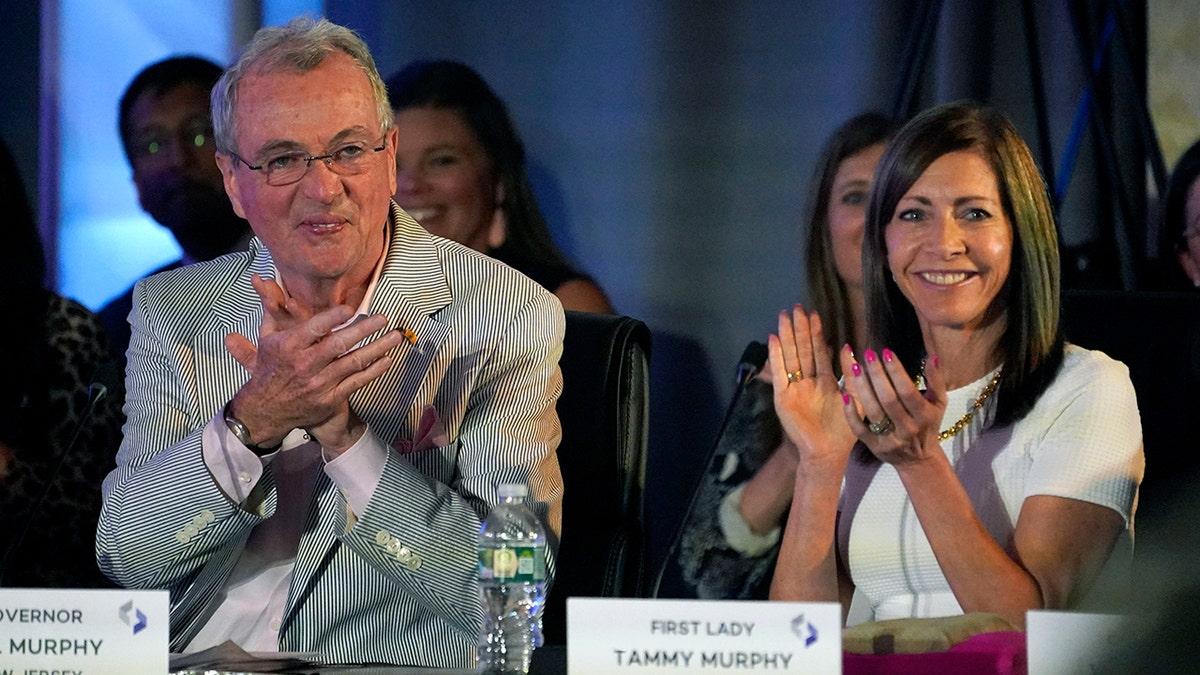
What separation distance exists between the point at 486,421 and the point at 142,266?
1777mm

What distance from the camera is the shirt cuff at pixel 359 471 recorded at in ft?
5.32

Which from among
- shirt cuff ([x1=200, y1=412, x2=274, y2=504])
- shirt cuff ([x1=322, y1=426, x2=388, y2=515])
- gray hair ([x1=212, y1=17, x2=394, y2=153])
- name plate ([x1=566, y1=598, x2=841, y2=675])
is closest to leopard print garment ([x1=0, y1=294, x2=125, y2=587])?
gray hair ([x1=212, y1=17, x2=394, y2=153])

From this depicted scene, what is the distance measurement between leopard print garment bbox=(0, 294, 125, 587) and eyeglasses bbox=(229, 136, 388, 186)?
816 millimetres

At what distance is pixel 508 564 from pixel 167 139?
80.6 inches

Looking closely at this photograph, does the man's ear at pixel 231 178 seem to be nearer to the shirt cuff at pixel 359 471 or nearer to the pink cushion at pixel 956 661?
the shirt cuff at pixel 359 471

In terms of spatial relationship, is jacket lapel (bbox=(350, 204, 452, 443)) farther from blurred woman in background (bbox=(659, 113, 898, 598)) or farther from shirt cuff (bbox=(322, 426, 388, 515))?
blurred woman in background (bbox=(659, 113, 898, 598))

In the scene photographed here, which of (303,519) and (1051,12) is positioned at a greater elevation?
(1051,12)

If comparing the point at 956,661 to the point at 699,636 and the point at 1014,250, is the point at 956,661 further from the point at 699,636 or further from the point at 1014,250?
the point at 1014,250

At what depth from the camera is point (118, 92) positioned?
337 centimetres

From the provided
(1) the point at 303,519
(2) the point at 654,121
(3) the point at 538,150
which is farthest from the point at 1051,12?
(1) the point at 303,519

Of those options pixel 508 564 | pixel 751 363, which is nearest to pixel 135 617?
pixel 508 564

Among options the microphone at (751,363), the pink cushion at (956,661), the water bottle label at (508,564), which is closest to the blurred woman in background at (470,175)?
the microphone at (751,363)

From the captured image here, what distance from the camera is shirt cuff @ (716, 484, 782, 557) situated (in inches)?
87.2

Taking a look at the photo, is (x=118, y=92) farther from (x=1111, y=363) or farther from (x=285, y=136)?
(x=1111, y=363)
